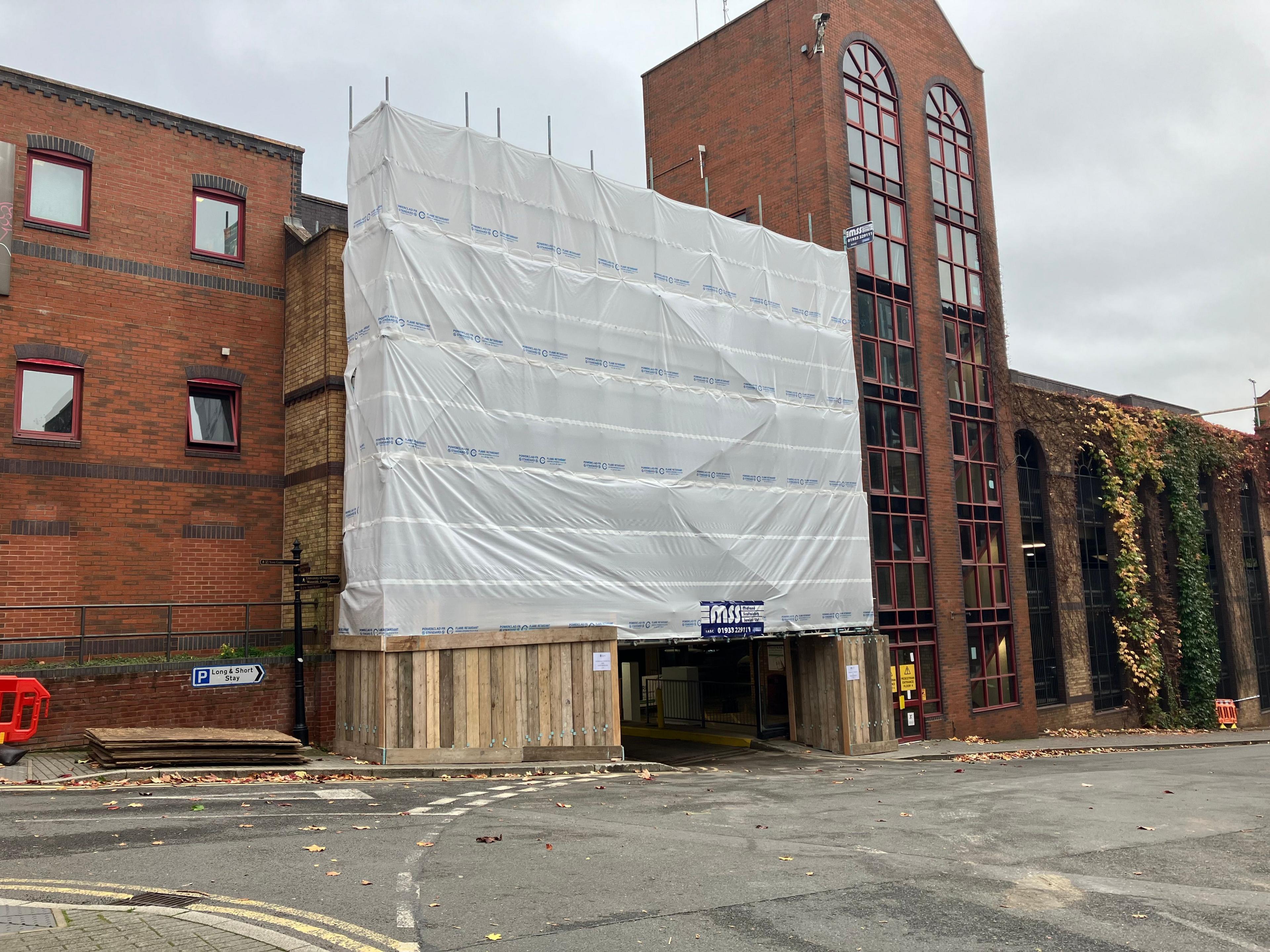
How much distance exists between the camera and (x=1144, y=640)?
32844mm

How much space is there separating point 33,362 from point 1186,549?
1384 inches

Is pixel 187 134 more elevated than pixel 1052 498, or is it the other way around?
pixel 187 134

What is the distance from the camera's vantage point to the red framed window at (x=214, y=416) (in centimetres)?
1905

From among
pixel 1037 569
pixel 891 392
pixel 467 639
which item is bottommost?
pixel 467 639

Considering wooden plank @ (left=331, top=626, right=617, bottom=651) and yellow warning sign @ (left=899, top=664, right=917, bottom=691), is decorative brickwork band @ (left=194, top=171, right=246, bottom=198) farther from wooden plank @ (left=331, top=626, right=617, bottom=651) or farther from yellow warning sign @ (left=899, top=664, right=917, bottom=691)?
yellow warning sign @ (left=899, top=664, right=917, bottom=691)

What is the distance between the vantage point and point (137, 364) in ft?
60.6

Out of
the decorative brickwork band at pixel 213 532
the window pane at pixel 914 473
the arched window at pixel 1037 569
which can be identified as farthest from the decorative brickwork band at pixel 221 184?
the arched window at pixel 1037 569

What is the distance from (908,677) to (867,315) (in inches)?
363

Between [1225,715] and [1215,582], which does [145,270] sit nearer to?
[1225,715]

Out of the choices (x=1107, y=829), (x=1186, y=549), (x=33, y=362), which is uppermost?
(x=33, y=362)

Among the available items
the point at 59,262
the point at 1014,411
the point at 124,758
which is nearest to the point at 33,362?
the point at 59,262

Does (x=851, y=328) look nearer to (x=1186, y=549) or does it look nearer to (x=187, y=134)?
(x=187, y=134)

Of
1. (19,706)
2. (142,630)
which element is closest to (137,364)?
(142,630)

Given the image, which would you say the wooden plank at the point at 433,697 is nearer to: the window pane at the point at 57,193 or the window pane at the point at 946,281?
the window pane at the point at 57,193
